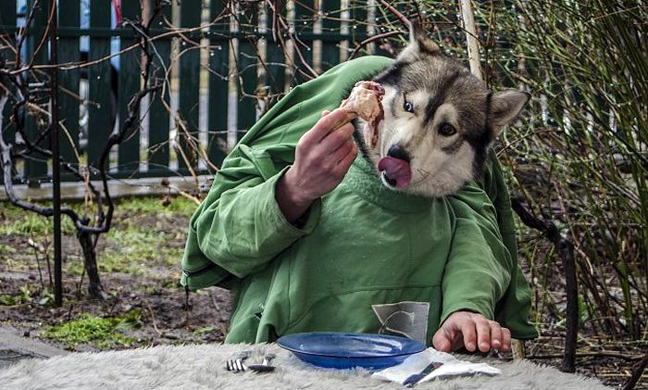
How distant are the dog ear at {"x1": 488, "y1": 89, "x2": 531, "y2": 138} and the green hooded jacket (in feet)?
0.80

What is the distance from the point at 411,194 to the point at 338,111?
45 centimetres

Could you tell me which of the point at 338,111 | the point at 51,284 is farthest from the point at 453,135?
the point at 51,284

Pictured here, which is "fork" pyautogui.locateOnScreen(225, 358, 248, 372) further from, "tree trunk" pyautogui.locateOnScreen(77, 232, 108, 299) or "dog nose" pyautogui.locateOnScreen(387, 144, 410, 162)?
"tree trunk" pyautogui.locateOnScreen(77, 232, 108, 299)

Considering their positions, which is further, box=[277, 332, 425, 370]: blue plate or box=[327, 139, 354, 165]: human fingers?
box=[327, 139, 354, 165]: human fingers

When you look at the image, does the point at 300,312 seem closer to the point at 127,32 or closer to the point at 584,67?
the point at 584,67

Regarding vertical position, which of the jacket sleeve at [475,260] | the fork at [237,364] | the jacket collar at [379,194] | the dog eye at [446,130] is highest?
the dog eye at [446,130]

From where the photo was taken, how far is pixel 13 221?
789cm

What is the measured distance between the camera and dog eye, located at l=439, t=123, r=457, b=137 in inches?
112

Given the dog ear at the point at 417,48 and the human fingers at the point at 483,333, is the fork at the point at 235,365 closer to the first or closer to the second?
the human fingers at the point at 483,333

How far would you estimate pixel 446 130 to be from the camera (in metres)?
2.85

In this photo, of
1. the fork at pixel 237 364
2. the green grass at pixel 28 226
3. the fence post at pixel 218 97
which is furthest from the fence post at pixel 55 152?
the fence post at pixel 218 97

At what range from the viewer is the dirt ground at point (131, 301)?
15.7 ft

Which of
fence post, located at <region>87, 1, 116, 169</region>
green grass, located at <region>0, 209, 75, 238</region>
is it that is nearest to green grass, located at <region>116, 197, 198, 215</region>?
fence post, located at <region>87, 1, 116, 169</region>

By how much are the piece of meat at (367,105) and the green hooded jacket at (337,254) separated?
15 centimetres
